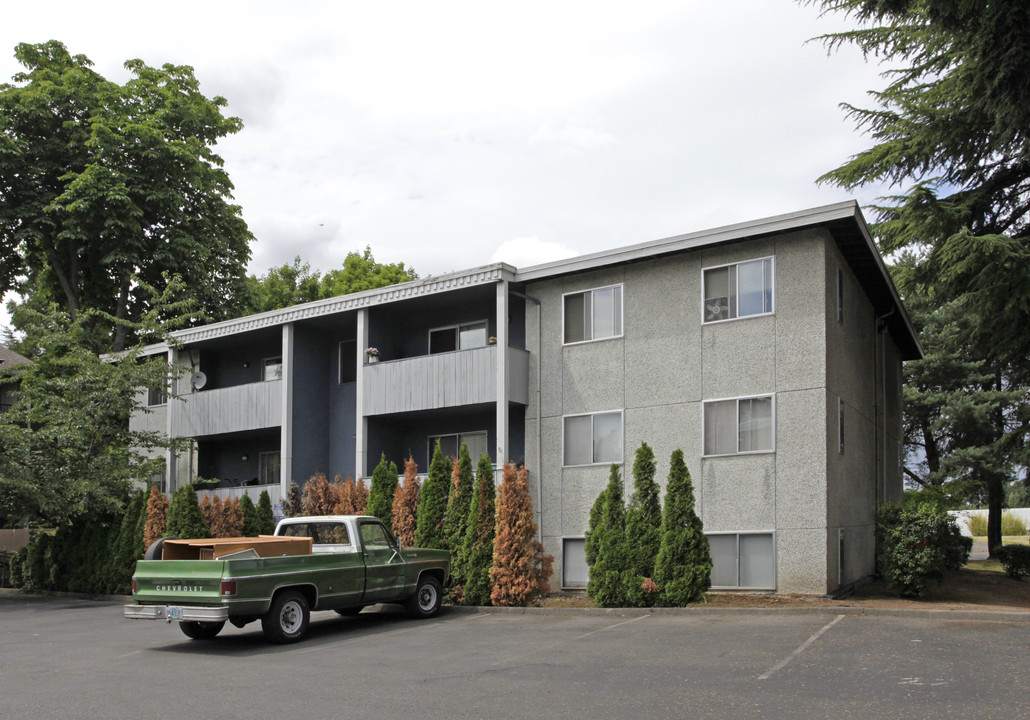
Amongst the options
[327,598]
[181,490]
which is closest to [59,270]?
[181,490]

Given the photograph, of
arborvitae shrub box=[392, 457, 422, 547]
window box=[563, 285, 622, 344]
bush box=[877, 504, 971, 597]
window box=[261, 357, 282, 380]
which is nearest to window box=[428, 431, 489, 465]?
arborvitae shrub box=[392, 457, 422, 547]

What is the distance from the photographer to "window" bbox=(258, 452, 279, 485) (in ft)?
88.4

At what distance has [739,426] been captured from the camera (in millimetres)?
17641

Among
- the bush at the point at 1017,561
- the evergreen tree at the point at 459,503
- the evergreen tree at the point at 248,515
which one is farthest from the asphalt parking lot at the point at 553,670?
the bush at the point at 1017,561

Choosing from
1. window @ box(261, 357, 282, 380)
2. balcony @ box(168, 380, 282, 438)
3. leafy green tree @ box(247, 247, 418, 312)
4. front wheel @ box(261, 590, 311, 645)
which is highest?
leafy green tree @ box(247, 247, 418, 312)

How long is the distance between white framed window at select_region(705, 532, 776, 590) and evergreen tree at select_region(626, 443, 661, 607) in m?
1.97

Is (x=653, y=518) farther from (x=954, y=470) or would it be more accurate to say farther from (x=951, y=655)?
(x=954, y=470)

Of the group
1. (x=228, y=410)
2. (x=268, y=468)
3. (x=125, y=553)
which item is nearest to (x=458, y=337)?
(x=228, y=410)

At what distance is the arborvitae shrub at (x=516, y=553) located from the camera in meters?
16.9

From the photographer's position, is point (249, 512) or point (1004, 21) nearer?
point (1004, 21)

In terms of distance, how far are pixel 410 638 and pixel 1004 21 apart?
13.9m

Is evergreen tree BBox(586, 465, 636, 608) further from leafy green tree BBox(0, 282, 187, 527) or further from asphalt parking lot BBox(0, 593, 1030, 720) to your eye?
leafy green tree BBox(0, 282, 187, 527)

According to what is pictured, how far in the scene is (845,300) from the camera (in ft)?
62.1

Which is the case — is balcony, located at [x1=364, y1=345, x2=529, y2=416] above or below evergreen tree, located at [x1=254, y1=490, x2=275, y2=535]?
above
